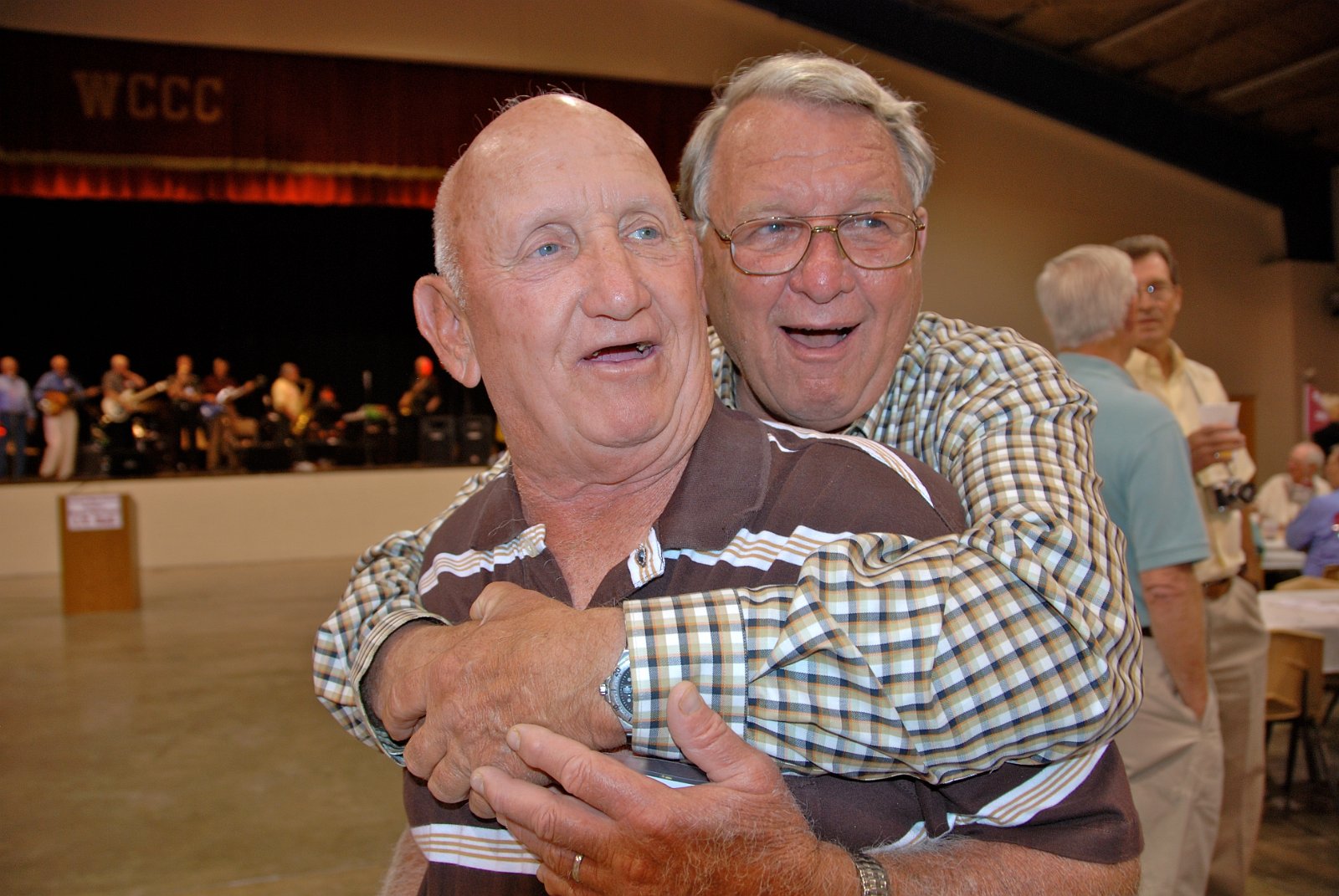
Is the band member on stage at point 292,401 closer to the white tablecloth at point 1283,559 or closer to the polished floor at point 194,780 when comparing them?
the polished floor at point 194,780

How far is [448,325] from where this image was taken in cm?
128

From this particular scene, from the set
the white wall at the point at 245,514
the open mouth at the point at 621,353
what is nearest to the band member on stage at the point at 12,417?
the white wall at the point at 245,514

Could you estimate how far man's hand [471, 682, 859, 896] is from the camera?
87 centimetres

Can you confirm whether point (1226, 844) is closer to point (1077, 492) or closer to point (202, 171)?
point (1077, 492)

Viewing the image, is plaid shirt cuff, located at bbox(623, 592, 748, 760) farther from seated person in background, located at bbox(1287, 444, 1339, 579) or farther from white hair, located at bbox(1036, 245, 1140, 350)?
seated person in background, located at bbox(1287, 444, 1339, 579)

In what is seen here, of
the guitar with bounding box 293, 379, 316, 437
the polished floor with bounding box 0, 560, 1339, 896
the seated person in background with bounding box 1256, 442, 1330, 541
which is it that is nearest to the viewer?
the polished floor with bounding box 0, 560, 1339, 896

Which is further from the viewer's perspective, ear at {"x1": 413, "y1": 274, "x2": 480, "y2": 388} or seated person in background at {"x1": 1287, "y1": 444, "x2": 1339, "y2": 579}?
seated person in background at {"x1": 1287, "y1": 444, "x2": 1339, "y2": 579}

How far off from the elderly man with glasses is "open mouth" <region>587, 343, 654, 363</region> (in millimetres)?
278

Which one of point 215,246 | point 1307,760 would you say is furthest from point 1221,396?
point 215,246

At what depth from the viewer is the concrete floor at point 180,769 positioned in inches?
155

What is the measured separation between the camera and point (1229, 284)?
14.8m

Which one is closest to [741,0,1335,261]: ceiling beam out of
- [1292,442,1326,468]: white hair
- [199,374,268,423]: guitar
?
[1292,442,1326,468]: white hair

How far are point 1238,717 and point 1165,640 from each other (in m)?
0.93

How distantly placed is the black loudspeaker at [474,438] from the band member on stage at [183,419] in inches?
132
